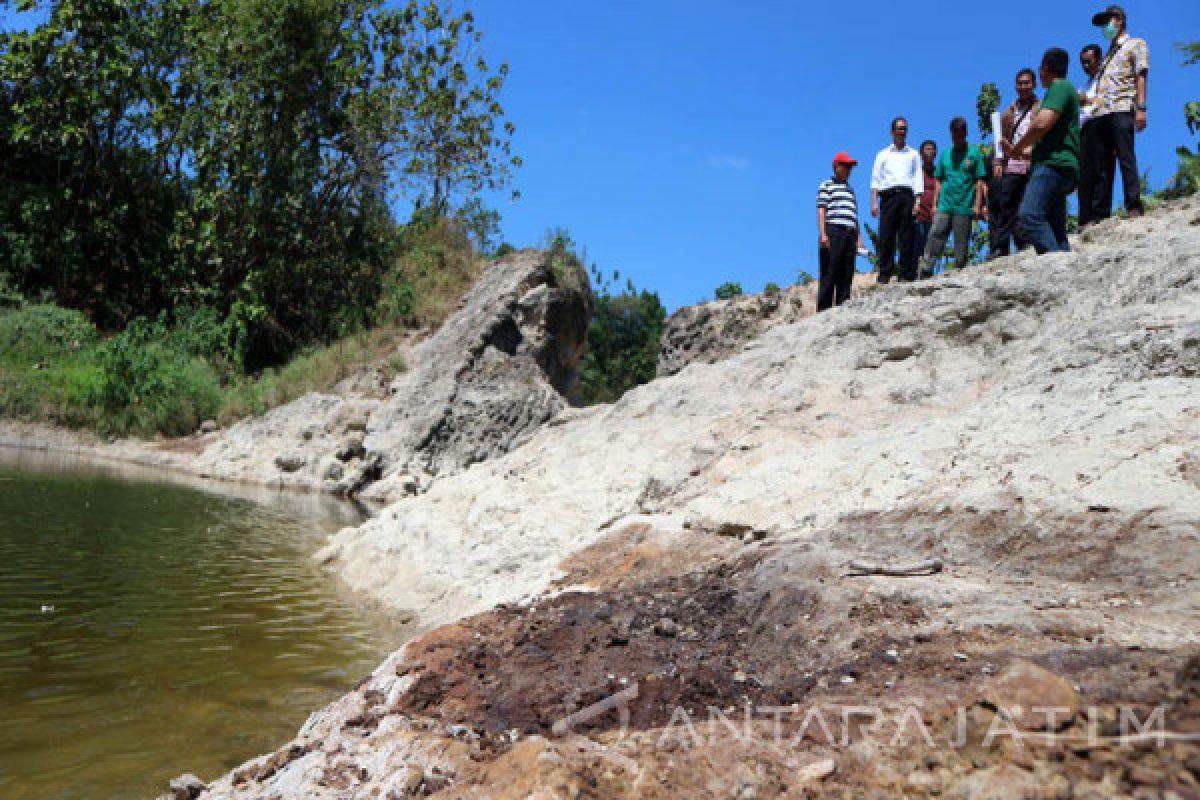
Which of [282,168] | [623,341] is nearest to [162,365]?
[282,168]

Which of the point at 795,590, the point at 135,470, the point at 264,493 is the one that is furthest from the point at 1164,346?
the point at 135,470

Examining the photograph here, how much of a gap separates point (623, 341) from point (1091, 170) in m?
34.9

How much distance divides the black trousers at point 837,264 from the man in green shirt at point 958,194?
0.78 m

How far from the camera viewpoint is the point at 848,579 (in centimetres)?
305

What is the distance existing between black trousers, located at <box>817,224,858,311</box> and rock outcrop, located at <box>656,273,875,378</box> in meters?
3.70

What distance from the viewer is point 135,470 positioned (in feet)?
41.9

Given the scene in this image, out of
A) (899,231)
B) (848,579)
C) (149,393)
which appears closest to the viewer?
(848,579)

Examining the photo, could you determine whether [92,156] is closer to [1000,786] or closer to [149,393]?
[149,393]

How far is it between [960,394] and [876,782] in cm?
419

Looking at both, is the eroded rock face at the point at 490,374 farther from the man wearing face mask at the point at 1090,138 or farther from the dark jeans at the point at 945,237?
the man wearing face mask at the point at 1090,138

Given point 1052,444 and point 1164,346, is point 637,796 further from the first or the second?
point 1164,346

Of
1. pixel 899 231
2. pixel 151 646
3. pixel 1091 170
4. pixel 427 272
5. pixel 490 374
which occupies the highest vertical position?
pixel 427 272

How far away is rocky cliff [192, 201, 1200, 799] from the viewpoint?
182 cm

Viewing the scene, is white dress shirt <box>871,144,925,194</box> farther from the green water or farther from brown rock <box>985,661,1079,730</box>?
brown rock <box>985,661,1079,730</box>
